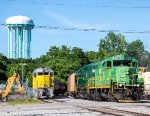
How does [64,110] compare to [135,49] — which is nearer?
[64,110]

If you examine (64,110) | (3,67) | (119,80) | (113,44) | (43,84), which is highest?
(113,44)

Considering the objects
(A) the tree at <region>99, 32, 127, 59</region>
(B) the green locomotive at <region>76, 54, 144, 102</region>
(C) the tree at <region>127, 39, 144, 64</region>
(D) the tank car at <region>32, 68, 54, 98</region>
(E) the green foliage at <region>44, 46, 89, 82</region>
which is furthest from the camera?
(C) the tree at <region>127, 39, 144, 64</region>

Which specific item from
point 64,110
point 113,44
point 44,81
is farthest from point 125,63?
point 113,44

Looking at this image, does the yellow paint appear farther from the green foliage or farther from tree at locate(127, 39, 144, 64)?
tree at locate(127, 39, 144, 64)

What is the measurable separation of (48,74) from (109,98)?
14671 mm

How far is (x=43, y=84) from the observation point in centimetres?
4422

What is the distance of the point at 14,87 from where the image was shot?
145ft

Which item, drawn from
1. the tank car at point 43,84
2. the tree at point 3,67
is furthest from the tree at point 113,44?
the tank car at point 43,84

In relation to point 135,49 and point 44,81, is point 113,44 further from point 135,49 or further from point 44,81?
point 44,81

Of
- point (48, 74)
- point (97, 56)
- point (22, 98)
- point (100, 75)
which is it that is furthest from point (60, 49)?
point (100, 75)

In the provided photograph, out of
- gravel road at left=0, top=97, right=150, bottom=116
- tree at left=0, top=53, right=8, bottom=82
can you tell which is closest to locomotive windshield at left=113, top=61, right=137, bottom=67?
gravel road at left=0, top=97, right=150, bottom=116

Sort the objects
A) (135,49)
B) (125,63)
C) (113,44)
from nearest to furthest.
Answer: (125,63) → (113,44) → (135,49)

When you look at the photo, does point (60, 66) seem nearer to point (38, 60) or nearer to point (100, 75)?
point (38, 60)

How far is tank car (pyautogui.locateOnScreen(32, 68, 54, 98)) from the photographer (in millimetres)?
43562
